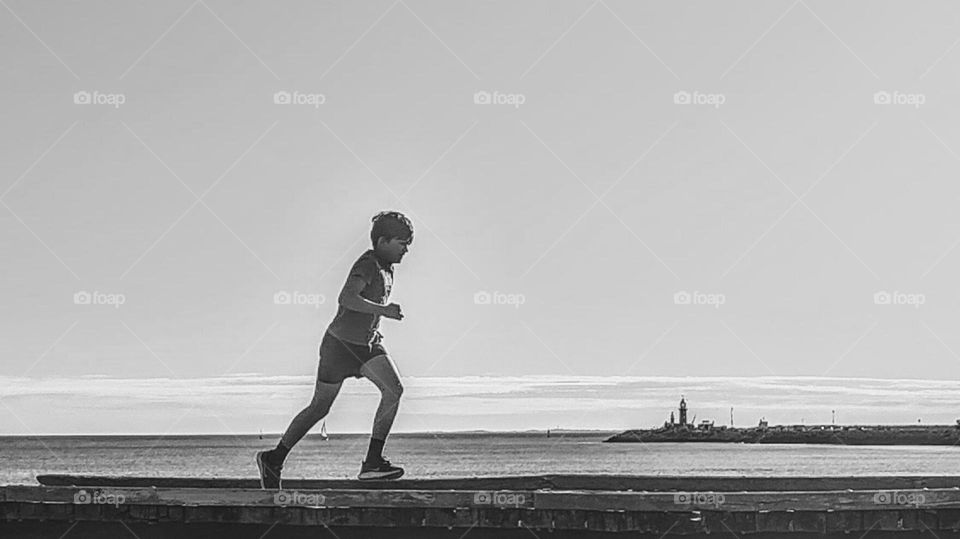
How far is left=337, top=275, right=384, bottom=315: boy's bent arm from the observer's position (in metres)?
8.12

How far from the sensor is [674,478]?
9523 mm

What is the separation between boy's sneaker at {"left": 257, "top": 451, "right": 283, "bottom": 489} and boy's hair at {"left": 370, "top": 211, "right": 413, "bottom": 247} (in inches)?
63.3

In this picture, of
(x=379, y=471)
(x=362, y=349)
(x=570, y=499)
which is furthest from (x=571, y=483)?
(x=570, y=499)

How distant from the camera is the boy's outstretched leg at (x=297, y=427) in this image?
27.3ft

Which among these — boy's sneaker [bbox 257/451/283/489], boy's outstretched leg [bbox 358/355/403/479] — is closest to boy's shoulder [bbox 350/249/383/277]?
boy's outstretched leg [bbox 358/355/403/479]

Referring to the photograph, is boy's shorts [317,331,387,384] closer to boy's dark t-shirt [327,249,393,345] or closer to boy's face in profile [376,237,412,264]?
boy's dark t-shirt [327,249,393,345]

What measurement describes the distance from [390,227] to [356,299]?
633 millimetres

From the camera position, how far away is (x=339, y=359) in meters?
8.48

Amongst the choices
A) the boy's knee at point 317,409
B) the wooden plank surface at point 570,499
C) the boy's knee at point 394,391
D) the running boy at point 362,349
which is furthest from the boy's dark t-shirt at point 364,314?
the wooden plank surface at point 570,499

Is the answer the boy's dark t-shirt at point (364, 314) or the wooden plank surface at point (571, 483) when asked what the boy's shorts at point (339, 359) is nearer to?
the boy's dark t-shirt at point (364, 314)

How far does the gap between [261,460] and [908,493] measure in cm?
404

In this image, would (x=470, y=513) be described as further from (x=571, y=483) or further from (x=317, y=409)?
(x=571, y=483)

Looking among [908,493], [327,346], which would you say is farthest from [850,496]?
[327,346]

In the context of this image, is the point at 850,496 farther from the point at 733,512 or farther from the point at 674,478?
the point at 674,478
